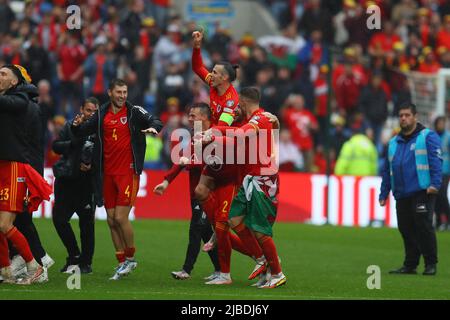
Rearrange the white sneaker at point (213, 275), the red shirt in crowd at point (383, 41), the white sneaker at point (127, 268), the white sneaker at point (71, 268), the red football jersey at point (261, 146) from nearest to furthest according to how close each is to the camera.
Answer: the red football jersey at point (261, 146) < the white sneaker at point (127, 268) < the white sneaker at point (213, 275) < the white sneaker at point (71, 268) < the red shirt in crowd at point (383, 41)

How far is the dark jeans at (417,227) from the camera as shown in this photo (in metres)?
16.9

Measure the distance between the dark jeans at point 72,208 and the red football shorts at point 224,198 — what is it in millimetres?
2136

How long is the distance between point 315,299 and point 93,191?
3761 mm

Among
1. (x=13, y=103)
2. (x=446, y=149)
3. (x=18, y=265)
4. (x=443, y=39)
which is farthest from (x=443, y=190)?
(x=13, y=103)

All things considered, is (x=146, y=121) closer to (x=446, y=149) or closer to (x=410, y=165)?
(x=410, y=165)

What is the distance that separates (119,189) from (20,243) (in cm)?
149

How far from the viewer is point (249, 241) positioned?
14.9 m

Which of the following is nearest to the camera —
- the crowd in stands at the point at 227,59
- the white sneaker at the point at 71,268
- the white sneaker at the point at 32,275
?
the white sneaker at the point at 32,275

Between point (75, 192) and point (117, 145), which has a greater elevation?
point (117, 145)

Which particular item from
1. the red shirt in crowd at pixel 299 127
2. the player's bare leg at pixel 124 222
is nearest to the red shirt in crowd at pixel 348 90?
the red shirt in crowd at pixel 299 127

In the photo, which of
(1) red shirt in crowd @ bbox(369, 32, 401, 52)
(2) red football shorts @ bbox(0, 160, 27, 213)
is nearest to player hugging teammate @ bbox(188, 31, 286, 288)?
(2) red football shorts @ bbox(0, 160, 27, 213)

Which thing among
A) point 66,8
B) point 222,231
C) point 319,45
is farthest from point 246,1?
point 222,231

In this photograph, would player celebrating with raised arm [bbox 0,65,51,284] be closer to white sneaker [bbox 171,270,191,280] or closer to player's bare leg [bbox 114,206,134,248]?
player's bare leg [bbox 114,206,134,248]

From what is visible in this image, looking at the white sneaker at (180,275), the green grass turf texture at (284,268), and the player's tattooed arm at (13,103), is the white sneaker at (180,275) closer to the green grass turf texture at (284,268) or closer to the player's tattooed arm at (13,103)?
the green grass turf texture at (284,268)
